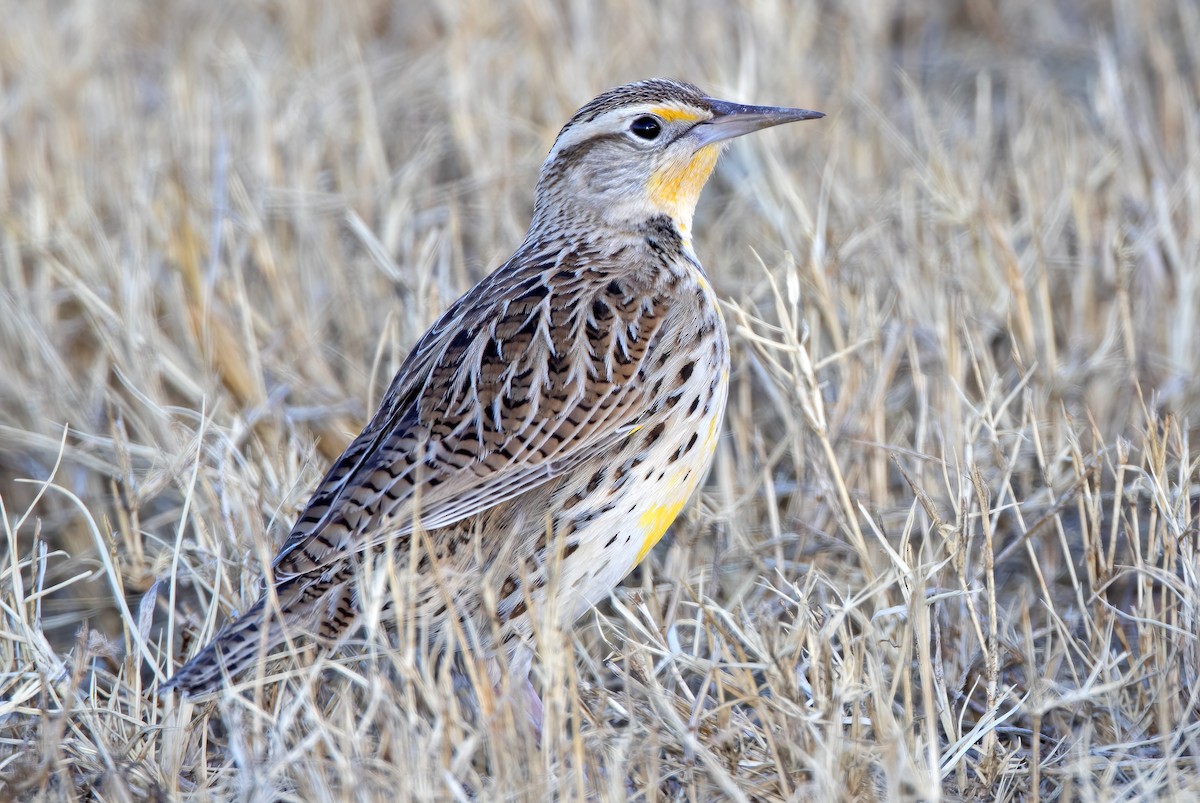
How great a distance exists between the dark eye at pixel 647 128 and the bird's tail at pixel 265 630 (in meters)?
1.26

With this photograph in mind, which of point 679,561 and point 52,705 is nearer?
point 52,705

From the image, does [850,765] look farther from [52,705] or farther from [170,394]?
[170,394]

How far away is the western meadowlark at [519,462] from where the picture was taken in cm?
295

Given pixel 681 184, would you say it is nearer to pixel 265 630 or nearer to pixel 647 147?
pixel 647 147

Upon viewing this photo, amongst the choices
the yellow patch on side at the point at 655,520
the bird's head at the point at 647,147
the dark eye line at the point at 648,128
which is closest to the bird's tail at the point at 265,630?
the yellow patch on side at the point at 655,520

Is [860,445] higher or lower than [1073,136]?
lower

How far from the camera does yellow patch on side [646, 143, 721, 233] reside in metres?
3.57

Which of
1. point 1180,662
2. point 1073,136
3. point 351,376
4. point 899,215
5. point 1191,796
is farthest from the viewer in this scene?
point 1073,136

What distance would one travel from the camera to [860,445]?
3797mm

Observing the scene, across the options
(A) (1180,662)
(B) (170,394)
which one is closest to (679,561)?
(A) (1180,662)

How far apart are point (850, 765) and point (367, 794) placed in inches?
32.3

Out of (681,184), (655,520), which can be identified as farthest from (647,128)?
(655,520)

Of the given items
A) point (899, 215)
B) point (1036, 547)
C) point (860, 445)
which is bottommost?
point (1036, 547)

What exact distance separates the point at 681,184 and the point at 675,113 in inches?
6.4
